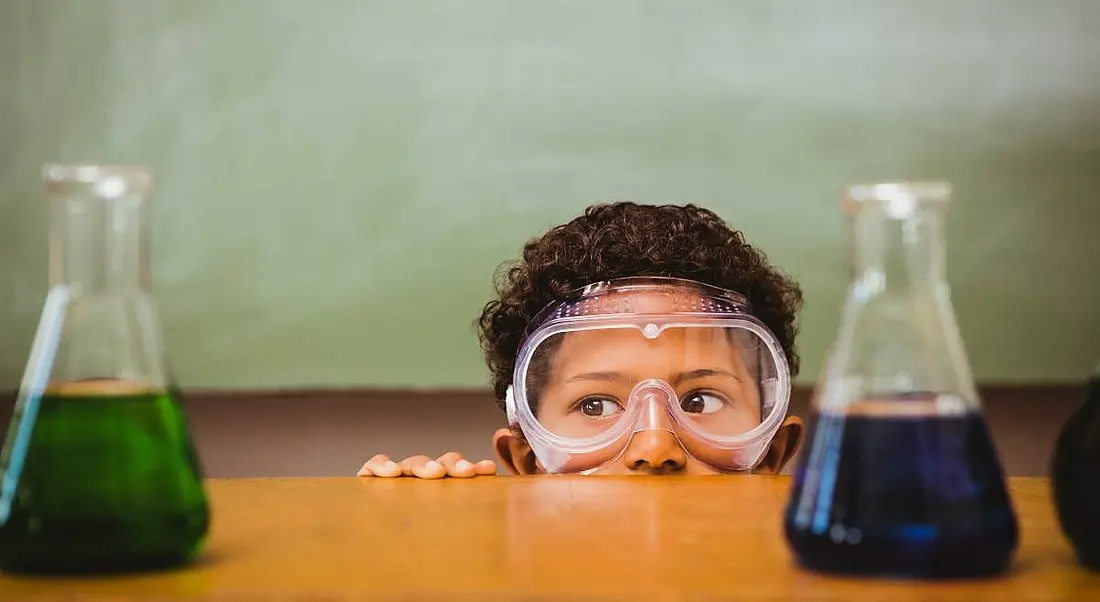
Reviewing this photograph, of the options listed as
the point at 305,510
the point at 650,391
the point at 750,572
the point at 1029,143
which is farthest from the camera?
the point at 1029,143

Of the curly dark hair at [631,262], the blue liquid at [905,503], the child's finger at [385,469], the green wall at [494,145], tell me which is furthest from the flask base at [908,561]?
the green wall at [494,145]

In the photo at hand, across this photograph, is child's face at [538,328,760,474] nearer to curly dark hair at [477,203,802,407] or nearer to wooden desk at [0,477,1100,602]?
curly dark hair at [477,203,802,407]

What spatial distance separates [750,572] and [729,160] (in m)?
1.75

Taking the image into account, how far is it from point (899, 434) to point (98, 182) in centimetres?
35

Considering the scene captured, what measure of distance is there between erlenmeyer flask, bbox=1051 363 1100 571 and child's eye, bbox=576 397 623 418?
904 millimetres

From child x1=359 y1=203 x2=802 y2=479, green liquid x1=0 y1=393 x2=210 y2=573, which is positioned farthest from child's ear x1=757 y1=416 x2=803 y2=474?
green liquid x1=0 y1=393 x2=210 y2=573

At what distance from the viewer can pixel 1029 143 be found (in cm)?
213

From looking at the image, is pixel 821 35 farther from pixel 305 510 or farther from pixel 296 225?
pixel 305 510

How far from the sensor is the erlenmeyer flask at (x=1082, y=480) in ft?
1.48

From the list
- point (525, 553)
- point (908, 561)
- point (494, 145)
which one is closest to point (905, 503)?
point (908, 561)

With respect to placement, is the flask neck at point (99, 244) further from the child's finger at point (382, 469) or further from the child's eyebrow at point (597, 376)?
the child's eyebrow at point (597, 376)

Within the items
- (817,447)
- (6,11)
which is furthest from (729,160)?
(817,447)

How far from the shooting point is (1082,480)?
456 millimetres

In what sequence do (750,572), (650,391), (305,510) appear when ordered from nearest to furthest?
(750,572)
(305,510)
(650,391)
